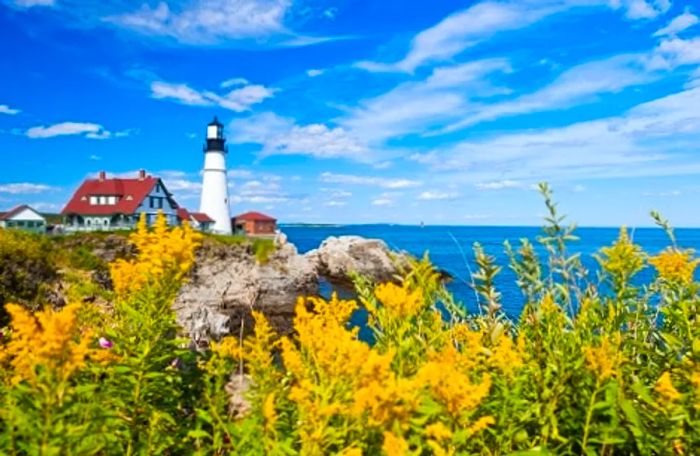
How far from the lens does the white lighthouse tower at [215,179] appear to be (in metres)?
66.3

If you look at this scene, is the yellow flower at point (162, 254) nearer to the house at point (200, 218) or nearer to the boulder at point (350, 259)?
the boulder at point (350, 259)

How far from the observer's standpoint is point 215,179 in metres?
→ 66.7

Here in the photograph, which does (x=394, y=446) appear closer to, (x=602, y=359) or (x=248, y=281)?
(x=602, y=359)

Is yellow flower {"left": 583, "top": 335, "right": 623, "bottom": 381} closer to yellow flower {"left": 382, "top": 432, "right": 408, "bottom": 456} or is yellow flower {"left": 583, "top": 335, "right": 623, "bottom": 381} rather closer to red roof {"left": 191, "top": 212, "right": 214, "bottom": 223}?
yellow flower {"left": 382, "top": 432, "right": 408, "bottom": 456}

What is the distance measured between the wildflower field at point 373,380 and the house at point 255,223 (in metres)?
83.0

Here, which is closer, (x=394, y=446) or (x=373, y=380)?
(x=394, y=446)

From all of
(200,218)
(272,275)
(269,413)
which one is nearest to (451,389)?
(269,413)

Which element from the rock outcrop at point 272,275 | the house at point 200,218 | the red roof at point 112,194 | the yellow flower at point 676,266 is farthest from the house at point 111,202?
the yellow flower at point 676,266

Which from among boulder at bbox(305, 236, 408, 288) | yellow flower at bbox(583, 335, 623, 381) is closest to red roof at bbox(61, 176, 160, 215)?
boulder at bbox(305, 236, 408, 288)

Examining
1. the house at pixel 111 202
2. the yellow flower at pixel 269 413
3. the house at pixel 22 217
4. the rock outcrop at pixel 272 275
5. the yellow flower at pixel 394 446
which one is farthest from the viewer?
the house at pixel 22 217

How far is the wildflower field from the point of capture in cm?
200

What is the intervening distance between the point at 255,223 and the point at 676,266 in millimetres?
84413

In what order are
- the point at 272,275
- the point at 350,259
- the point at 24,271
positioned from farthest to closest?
the point at 350,259
the point at 272,275
the point at 24,271

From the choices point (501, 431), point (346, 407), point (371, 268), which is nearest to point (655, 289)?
point (501, 431)
